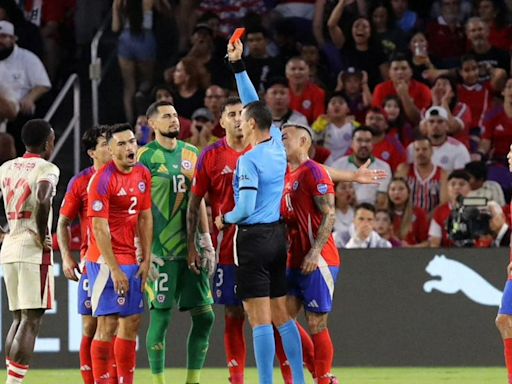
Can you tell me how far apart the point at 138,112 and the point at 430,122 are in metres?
3.84

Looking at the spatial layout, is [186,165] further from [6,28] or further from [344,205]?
[6,28]

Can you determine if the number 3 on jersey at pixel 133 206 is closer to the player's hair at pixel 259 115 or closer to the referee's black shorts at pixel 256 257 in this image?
the referee's black shorts at pixel 256 257

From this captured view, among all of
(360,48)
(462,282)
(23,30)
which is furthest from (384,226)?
(23,30)

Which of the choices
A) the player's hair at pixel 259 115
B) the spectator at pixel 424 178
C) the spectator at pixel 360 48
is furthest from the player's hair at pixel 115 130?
the spectator at pixel 360 48

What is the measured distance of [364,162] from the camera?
671 inches

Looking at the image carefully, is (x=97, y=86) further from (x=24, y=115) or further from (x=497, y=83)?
(x=497, y=83)

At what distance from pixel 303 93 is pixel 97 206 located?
7523 mm

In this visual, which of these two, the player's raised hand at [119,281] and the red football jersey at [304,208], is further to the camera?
the red football jersey at [304,208]

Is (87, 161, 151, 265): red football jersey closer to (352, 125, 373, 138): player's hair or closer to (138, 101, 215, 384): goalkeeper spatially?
(138, 101, 215, 384): goalkeeper

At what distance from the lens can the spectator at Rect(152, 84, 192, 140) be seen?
1780cm

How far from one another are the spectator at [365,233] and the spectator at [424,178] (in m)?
1.50

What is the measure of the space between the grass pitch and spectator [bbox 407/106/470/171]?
3405mm

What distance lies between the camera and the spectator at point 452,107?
17812mm

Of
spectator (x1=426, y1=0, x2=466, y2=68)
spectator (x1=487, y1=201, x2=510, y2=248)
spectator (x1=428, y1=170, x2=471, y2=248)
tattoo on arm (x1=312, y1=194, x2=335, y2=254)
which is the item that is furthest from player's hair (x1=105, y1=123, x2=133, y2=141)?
spectator (x1=426, y1=0, x2=466, y2=68)
